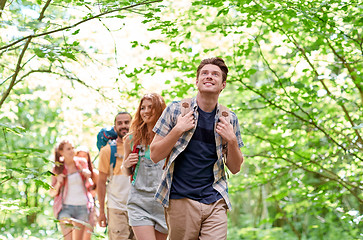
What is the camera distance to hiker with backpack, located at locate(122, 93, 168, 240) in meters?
4.67

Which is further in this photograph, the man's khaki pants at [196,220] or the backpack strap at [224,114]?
the backpack strap at [224,114]

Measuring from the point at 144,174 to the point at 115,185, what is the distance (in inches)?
38.1

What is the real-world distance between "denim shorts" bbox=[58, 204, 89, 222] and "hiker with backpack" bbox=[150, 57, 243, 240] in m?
3.58

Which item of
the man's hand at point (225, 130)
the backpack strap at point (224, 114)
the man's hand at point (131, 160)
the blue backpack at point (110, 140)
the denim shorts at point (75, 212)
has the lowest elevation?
the denim shorts at point (75, 212)

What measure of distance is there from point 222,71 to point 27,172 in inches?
70.5

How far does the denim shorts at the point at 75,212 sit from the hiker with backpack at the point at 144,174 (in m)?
2.21

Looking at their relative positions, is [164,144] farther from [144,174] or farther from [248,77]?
[248,77]

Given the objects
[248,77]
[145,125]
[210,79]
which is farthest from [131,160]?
[248,77]

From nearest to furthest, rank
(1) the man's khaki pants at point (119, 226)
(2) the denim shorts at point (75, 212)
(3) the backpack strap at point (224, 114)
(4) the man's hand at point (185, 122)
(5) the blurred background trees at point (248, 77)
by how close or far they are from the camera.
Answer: (4) the man's hand at point (185, 122), (3) the backpack strap at point (224, 114), (5) the blurred background trees at point (248, 77), (1) the man's khaki pants at point (119, 226), (2) the denim shorts at point (75, 212)

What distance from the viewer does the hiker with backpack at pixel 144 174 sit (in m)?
4.67

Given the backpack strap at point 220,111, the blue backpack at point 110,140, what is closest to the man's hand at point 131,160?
the blue backpack at point 110,140

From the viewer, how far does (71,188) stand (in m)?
6.99

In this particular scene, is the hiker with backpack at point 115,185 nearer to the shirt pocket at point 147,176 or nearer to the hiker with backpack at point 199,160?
the shirt pocket at point 147,176

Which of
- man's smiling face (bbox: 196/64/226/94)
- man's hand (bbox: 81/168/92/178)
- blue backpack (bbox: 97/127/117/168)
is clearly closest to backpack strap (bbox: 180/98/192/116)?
man's smiling face (bbox: 196/64/226/94)
